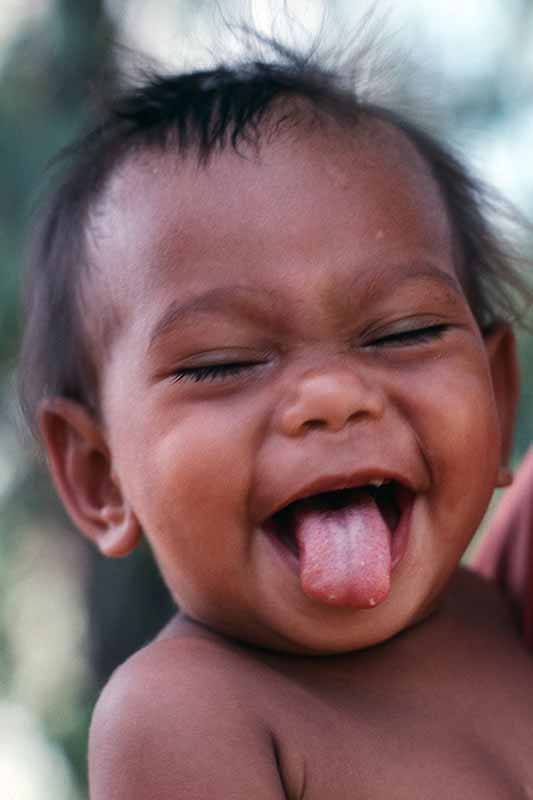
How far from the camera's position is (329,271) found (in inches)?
50.3

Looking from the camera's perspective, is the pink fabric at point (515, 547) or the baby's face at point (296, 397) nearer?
the baby's face at point (296, 397)

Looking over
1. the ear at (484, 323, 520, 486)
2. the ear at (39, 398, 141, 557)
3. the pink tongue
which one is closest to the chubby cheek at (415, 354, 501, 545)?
the pink tongue

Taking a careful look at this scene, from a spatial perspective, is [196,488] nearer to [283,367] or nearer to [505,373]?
[283,367]

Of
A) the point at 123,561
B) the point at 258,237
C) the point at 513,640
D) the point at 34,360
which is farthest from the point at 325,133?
the point at 123,561

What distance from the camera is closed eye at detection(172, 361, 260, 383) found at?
1.28 m

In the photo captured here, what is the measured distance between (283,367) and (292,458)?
108mm

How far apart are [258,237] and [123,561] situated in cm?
160

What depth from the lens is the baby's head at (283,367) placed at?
122 cm

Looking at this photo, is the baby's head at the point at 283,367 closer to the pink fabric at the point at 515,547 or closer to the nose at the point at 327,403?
the nose at the point at 327,403

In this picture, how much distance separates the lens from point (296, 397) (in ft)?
4.01

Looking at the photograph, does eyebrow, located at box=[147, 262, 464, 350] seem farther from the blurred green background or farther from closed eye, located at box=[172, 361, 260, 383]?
the blurred green background

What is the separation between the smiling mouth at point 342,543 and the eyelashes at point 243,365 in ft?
0.49

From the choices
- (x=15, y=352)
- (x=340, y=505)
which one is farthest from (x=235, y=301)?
(x=15, y=352)

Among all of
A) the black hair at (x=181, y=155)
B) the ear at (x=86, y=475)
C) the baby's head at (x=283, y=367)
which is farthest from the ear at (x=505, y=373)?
the ear at (x=86, y=475)
